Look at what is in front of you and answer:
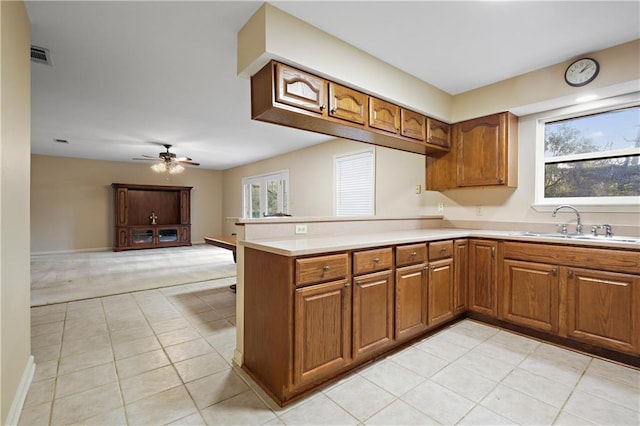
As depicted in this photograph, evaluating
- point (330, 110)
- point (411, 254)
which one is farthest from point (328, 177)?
point (411, 254)

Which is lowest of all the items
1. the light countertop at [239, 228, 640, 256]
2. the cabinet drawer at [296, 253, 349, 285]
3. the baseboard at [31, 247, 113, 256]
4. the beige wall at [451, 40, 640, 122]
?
the baseboard at [31, 247, 113, 256]

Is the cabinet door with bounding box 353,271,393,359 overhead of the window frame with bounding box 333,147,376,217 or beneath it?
beneath

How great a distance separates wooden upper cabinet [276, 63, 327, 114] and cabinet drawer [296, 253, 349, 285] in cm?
110

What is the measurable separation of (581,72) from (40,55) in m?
4.69

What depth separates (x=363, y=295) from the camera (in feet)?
6.73

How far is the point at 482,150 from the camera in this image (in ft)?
10.6

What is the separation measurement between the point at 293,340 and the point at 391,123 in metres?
2.08

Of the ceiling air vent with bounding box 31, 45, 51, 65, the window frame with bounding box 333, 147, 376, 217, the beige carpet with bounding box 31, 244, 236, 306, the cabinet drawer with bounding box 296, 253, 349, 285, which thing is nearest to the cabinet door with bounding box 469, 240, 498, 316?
the cabinet drawer with bounding box 296, 253, 349, 285

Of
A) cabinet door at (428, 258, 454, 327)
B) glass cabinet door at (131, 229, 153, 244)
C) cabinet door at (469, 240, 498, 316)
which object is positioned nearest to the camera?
cabinet door at (428, 258, 454, 327)

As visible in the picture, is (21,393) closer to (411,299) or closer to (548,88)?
(411,299)

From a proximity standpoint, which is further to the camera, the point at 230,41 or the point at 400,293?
the point at 230,41

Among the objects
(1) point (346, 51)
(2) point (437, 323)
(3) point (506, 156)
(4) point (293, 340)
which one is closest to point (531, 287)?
(2) point (437, 323)

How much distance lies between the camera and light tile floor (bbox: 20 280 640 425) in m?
1.64

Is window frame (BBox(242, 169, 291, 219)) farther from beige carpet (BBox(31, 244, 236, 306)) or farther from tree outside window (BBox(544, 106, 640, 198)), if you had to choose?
tree outside window (BBox(544, 106, 640, 198))
